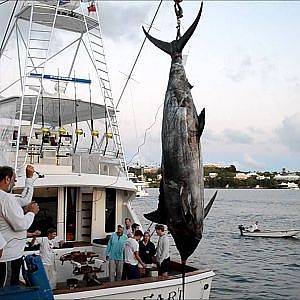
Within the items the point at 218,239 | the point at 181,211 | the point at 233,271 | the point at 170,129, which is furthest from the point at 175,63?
the point at 218,239

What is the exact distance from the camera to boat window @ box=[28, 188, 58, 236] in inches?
424

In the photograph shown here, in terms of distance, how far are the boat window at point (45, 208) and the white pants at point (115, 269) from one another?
1.97 metres

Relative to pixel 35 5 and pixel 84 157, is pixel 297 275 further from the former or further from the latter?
pixel 35 5

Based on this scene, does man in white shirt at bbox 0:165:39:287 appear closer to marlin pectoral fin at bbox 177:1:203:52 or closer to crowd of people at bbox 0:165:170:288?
crowd of people at bbox 0:165:170:288

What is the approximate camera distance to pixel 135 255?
8.95 m

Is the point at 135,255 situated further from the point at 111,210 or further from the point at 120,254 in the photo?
the point at 111,210

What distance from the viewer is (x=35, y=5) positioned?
1221 centimetres

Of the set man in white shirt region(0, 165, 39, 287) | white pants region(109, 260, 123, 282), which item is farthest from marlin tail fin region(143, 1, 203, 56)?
white pants region(109, 260, 123, 282)

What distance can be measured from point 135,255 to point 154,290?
876mm

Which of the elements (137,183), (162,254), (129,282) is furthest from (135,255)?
(137,183)

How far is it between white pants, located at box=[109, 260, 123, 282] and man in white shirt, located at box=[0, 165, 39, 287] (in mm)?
3448

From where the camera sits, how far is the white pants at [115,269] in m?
9.34

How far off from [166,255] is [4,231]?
149 inches

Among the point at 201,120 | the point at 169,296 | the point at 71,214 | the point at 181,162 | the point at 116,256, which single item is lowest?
the point at 169,296
